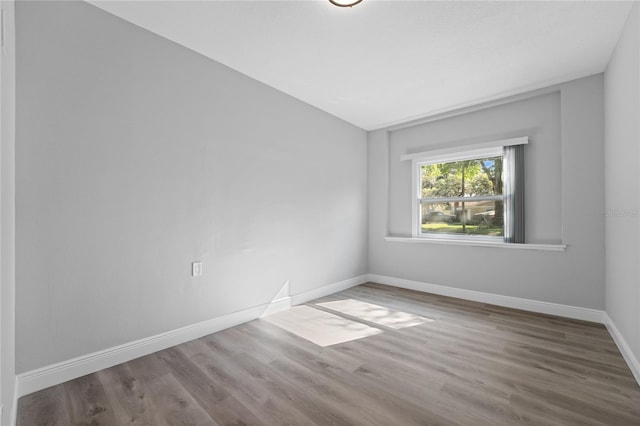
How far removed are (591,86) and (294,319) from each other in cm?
406

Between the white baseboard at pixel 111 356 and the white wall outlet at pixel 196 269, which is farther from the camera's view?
the white wall outlet at pixel 196 269

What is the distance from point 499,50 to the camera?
259cm

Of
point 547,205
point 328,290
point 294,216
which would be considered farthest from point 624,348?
point 294,216

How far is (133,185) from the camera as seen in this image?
2262 millimetres

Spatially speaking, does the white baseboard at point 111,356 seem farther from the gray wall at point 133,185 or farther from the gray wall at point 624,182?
the gray wall at point 624,182

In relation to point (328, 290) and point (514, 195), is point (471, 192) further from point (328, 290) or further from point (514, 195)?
point (328, 290)

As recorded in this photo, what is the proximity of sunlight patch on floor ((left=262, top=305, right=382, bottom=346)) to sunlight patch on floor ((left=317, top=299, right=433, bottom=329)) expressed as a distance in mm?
198

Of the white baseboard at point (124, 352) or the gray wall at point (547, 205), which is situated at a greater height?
the gray wall at point (547, 205)

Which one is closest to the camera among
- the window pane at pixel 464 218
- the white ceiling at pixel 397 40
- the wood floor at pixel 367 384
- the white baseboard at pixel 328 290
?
the wood floor at pixel 367 384

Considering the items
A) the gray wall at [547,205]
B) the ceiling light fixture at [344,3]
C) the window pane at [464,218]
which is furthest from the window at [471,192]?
the ceiling light fixture at [344,3]

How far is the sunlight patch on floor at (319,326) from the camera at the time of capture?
2637 mm

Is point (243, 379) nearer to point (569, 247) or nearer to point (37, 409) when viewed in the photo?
point (37, 409)

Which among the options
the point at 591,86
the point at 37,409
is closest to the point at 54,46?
the point at 37,409
